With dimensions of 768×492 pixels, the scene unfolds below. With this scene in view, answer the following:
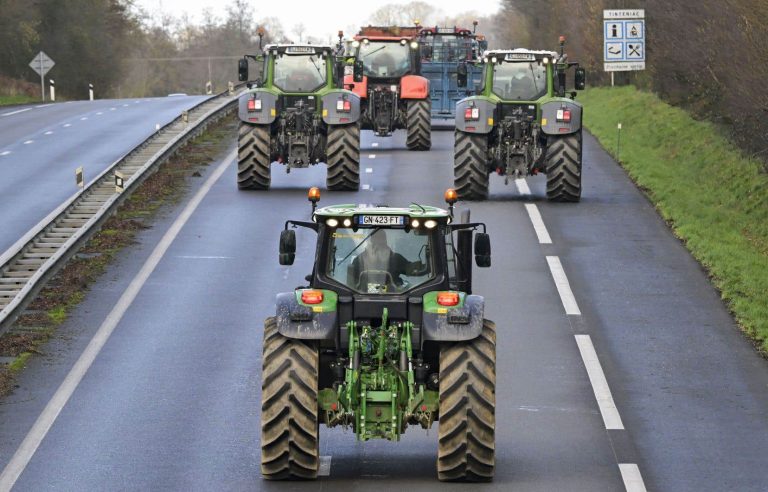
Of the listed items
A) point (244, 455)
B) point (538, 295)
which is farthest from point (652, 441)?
point (538, 295)

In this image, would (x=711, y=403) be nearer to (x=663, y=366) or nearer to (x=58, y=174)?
(x=663, y=366)

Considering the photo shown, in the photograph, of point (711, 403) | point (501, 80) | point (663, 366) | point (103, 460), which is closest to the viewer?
point (103, 460)

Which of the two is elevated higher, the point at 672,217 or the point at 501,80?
the point at 501,80

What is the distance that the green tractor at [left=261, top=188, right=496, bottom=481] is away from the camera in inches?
537

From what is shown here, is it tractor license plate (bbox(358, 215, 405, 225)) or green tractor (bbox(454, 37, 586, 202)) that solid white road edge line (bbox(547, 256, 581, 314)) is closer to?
green tractor (bbox(454, 37, 586, 202))

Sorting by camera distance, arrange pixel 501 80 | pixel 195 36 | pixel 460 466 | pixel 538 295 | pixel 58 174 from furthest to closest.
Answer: pixel 195 36 < pixel 58 174 < pixel 501 80 < pixel 538 295 < pixel 460 466

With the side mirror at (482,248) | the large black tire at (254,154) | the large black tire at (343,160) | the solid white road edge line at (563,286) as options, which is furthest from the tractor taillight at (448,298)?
the large black tire at (254,154)

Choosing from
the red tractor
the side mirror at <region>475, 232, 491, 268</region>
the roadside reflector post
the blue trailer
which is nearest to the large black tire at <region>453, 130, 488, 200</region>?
the roadside reflector post

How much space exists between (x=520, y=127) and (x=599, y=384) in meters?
13.9

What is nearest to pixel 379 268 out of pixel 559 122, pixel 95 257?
pixel 95 257

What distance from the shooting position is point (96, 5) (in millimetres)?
96938

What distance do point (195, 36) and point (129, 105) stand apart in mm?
131338

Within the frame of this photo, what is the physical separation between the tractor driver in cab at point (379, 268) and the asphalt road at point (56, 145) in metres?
14.0

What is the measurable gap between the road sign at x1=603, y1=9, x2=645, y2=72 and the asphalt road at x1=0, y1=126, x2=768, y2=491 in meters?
11.7
